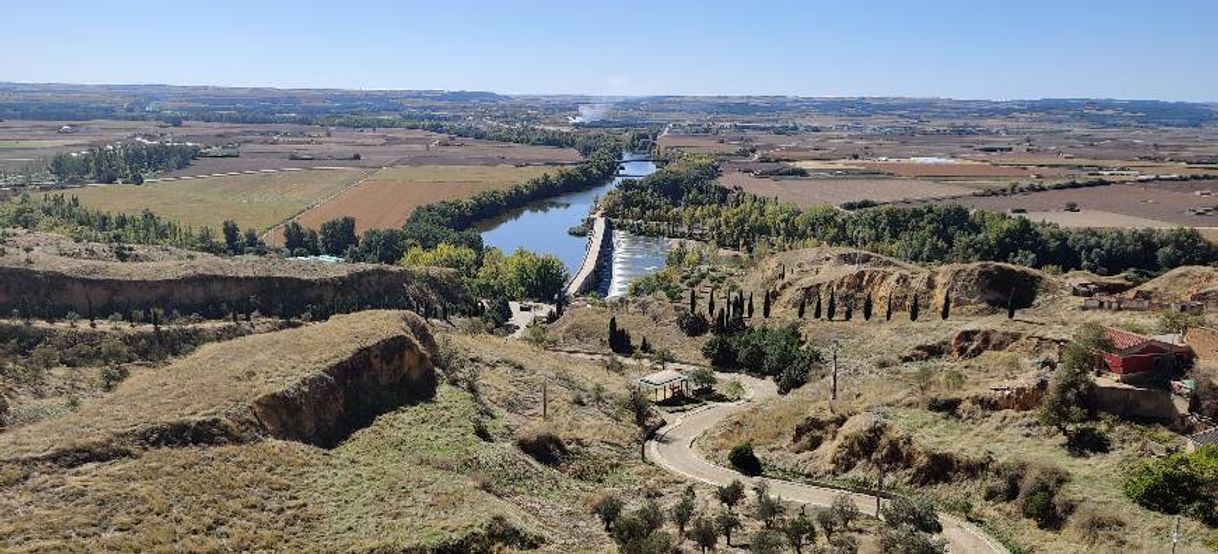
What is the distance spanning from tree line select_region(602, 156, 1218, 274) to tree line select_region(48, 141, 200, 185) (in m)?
90.7

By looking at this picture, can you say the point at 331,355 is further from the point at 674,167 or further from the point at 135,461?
the point at 674,167

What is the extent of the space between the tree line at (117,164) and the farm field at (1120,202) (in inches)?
5925

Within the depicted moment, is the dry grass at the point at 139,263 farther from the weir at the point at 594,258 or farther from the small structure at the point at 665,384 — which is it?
the small structure at the point at 665,384

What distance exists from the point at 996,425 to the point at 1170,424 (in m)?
6.98

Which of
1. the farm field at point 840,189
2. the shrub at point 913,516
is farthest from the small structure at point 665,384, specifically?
the farm field at point 840,189

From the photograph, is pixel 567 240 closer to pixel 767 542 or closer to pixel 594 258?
pixel 594 258

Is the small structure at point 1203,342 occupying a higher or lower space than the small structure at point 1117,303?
higher

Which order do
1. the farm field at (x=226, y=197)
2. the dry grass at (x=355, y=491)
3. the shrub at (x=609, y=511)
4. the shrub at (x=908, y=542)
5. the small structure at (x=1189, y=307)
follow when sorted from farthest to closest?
the farm field at (x=226, y=197) → the small structure at (x=1189, y=307) → the shrub at (x=609, y=511) → the shrub at (x=908, y=542) → the dry grass at (x=355, y=491)

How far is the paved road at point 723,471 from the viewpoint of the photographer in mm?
34000

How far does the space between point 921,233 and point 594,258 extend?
41947 millimetres

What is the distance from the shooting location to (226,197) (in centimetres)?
14838

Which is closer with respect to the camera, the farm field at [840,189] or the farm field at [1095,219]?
the farm field at [1095,219]

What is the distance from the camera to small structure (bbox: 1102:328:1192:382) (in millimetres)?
40531

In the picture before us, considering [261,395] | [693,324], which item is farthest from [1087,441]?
[693,324]
